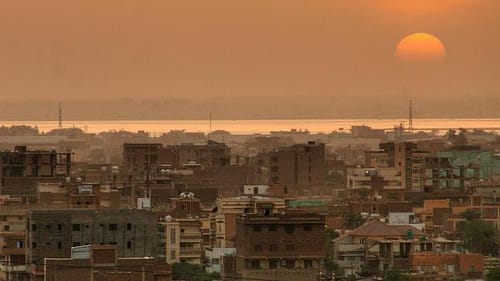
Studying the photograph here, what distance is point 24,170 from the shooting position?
185ft

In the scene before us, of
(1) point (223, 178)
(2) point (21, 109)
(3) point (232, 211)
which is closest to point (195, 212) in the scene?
(3) point (232, 211)

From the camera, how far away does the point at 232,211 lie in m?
45.5

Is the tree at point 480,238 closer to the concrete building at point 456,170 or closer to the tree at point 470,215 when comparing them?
the tree at point 470,215

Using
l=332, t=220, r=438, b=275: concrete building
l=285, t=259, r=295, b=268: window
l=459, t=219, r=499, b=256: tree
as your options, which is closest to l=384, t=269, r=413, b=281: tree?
l=332, t=220, r=438, b=275: concrete building

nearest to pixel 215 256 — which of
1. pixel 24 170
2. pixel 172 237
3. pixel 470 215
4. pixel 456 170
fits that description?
pixel 172 237

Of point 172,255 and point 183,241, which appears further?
point 183,241

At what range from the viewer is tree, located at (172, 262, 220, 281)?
3528 centimetres

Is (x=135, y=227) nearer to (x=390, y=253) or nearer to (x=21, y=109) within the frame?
(x=390, y=253)

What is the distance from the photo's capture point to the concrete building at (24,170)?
54.7 meters

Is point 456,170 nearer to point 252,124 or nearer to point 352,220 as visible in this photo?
point 352,220

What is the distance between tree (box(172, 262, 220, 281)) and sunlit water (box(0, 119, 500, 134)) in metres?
125

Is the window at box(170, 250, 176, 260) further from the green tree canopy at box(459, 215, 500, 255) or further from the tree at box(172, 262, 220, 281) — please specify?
the green tree canopy at box(459, 215, 500, 255)

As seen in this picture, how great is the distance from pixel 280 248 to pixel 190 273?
9.73 ft

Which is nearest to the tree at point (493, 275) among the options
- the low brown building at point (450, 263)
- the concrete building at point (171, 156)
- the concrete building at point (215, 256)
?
the low brown building at point (450, 263)
